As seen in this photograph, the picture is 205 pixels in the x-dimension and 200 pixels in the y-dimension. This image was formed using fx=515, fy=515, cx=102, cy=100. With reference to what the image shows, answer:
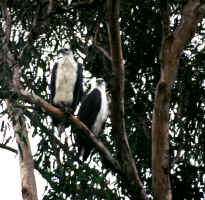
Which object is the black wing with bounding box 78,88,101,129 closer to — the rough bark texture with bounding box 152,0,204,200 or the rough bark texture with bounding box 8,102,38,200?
the rough bark texture with bounding box 8,102,38,200

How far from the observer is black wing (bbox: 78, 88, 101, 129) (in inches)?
209

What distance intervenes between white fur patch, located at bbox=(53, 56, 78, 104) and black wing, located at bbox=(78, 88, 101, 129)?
0.21 metres

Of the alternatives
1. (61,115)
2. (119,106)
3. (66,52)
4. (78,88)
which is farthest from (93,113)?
(119,106)

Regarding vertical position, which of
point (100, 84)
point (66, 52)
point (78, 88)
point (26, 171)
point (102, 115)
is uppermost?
point (66, 52)

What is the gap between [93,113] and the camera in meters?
5.31

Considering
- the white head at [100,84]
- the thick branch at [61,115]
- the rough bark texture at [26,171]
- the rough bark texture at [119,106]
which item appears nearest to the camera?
the rough bark texture at [119,106]

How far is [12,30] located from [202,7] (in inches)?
67.6

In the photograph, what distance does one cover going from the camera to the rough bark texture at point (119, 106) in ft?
11.2

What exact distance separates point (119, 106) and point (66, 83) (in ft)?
5.19

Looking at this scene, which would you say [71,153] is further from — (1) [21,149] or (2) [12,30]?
(2) [12,30]

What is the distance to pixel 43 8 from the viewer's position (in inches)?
156

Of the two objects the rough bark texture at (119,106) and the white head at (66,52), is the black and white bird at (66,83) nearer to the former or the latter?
the white head at (66,52)

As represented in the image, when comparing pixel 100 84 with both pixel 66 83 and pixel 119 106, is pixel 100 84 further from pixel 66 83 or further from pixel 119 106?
pixel 119 106

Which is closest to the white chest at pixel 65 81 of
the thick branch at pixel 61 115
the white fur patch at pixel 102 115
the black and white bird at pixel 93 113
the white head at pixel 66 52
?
the white head at pixel 66 52
